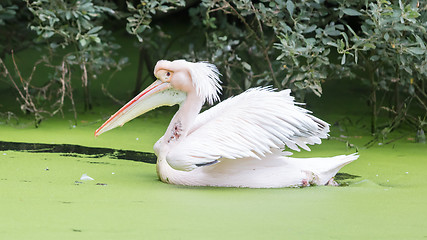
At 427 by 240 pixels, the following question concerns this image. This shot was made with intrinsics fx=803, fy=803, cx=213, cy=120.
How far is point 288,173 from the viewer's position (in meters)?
4.02

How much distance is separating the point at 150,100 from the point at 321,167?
99cm

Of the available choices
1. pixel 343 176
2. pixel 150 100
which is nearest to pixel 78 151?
pixel 150 100

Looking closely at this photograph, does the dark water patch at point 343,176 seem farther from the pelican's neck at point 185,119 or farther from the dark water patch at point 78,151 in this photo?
the dark water patch at point 78,151

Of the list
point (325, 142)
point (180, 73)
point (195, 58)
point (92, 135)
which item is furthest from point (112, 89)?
point (180, 73)

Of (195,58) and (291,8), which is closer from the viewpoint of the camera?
(291,8)

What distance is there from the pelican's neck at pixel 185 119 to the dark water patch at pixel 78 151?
0.74 metres

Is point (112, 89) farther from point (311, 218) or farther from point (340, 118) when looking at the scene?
point (311, 218)

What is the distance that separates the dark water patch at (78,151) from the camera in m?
4.98

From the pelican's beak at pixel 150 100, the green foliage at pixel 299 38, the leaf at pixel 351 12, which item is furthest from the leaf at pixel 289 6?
the pelican's beak at pixel 150 100

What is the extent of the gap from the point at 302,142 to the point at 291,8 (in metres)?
1.56

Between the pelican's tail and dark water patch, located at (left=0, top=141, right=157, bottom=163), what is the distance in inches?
45.6

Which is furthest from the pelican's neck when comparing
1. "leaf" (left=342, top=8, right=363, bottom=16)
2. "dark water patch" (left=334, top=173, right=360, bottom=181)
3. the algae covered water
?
"leaf" (left=342, top=8, right=363, bottom=16)

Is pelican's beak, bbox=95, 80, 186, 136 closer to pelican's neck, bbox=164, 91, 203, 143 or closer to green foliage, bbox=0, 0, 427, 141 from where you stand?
pelican's neck, bbox=164, 91, 203, 143

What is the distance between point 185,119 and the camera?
13.8 ft
